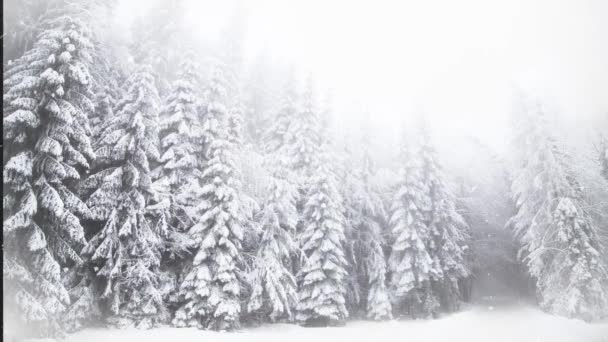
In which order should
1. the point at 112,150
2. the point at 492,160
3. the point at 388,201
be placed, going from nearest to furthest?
the point at 112,150 < the point at 388,201 < the point at 492,160

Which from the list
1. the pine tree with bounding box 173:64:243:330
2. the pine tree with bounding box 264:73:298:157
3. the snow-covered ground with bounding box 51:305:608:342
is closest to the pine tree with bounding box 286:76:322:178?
the pine tree with bounding box 264:73:298:157

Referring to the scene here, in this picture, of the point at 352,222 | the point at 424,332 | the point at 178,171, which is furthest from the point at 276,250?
the point at 424,332

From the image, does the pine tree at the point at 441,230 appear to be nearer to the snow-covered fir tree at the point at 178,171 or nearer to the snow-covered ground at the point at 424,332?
the snow-covered ground at the point at 424,332

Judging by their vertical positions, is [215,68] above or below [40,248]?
above

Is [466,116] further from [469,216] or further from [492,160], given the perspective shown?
[469,216]

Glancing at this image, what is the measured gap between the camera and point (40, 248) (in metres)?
9.64

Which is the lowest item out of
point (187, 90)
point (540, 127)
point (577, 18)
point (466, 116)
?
point (187, 90)

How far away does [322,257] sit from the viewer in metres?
20.4

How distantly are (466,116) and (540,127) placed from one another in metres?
10.8

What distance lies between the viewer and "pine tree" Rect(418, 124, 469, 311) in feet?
85.0

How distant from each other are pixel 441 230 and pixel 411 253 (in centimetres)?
381

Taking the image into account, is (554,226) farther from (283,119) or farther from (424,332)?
(283,119)

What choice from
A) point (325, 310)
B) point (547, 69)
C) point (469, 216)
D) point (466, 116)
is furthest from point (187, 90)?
point (466, 116)

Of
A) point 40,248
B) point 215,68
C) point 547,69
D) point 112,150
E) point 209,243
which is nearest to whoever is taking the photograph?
point 40,248
